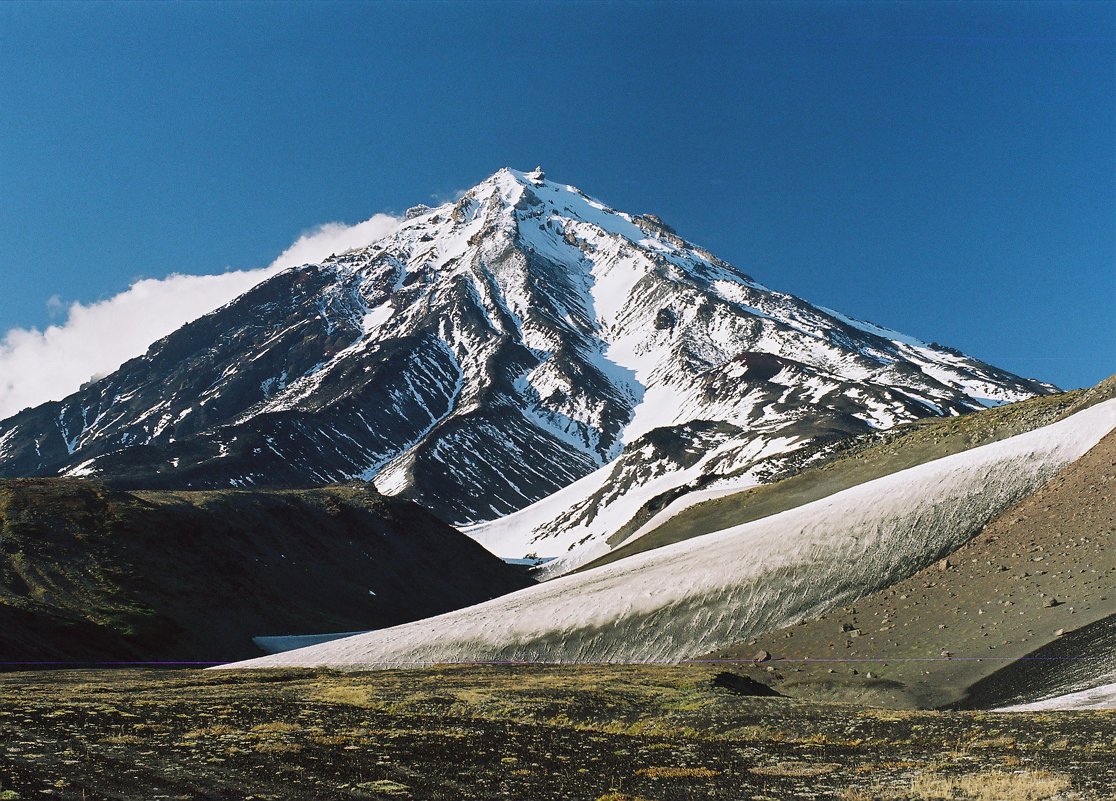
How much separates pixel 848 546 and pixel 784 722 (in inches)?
1272

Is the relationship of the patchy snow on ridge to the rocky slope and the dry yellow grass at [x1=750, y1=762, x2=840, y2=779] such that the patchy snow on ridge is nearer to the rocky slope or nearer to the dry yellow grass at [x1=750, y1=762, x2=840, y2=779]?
the dry yellow grass at [x1=750, y1=762, x2=840, y2=779]

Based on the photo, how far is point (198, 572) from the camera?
102 meters

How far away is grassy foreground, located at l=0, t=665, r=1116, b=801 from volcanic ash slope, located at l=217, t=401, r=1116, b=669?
17.6 metres

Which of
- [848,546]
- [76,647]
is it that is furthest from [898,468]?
[76,647]

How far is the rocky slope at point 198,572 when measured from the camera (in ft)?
265

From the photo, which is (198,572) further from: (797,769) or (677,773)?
(797,769)

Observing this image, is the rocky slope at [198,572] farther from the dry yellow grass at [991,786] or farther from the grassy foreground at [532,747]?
the dry yellow grass at [991,786]

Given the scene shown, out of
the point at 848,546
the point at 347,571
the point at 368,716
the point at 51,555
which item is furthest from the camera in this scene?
the point at 347,571

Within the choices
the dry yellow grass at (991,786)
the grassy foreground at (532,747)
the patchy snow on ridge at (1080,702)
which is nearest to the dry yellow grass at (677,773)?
the grassy foreground at (532,747)

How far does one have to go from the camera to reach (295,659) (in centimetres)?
7431

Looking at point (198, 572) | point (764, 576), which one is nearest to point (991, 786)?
point (764, 576)

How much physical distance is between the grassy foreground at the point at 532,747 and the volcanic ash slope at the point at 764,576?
17.6m

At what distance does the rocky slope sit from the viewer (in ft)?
265

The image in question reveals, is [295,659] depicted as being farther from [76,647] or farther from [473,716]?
[473,716]
